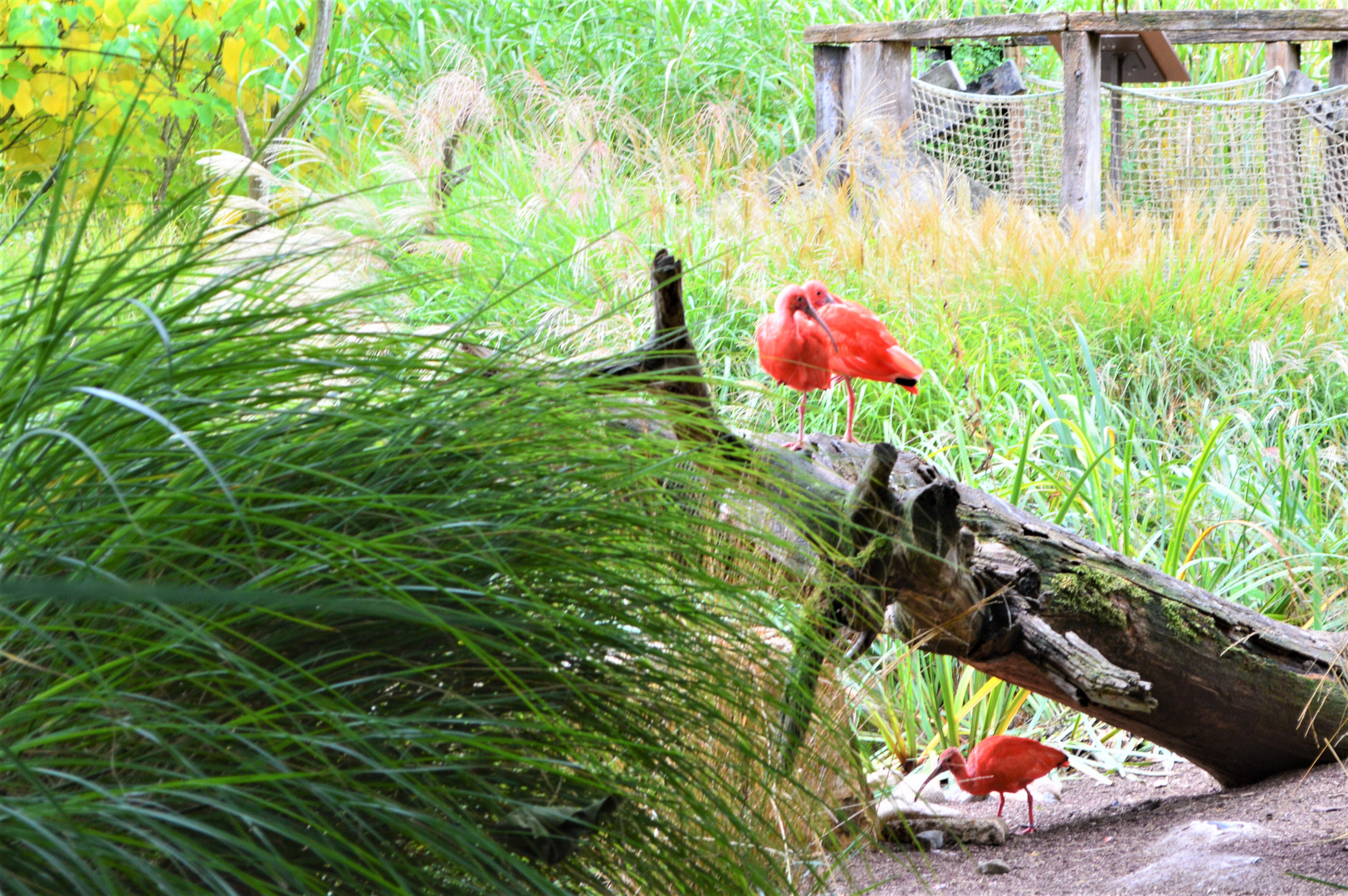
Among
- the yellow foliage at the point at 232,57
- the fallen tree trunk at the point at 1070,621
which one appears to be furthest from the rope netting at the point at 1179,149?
the fallen tree trunk at the point at 1070,621

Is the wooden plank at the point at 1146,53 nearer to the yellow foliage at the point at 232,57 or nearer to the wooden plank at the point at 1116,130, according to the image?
the wooden plank at the point at 1116,130

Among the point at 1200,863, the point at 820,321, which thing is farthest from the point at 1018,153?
the point at 1200,863

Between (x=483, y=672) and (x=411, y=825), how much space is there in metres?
0.17

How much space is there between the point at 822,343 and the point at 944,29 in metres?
6.09

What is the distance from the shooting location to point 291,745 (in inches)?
32.6

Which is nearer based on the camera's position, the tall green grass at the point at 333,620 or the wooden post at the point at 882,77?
the tall green grass at the point at 333,620

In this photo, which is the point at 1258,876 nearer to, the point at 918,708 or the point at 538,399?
the point at 918,708

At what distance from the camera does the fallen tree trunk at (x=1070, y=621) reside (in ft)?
6.07

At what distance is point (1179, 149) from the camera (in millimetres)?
8492

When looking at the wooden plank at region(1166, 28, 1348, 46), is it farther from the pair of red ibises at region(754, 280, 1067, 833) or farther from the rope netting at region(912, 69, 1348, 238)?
the pair of red ibises at region(754, 280, 1067, 833)

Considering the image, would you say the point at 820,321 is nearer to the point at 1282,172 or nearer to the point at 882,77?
the point at 882,77

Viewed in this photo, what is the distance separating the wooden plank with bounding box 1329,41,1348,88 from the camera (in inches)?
342

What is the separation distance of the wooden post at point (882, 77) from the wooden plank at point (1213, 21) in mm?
1271

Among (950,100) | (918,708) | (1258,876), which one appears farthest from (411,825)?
(950,100)
